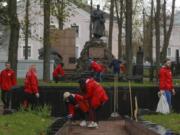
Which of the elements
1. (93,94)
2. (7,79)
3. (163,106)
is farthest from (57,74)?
(93,94)

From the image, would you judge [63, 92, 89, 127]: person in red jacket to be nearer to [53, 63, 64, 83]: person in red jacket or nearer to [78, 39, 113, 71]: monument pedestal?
[53, 63, 64, 83]: person in red jacket

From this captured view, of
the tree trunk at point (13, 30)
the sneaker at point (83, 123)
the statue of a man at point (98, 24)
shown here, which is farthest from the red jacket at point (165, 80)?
the statue of a man at point (98, 24)

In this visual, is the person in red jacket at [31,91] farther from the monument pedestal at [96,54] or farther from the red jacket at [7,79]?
the monument pedestal at [96,54]

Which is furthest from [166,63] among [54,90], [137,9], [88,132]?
[137,9]

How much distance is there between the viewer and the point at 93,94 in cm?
1666

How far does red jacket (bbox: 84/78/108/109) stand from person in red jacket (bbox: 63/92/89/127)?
0.73ft

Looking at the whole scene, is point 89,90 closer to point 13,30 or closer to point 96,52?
point 13,30

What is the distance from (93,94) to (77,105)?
0.62 meters

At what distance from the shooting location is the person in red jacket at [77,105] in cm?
1681

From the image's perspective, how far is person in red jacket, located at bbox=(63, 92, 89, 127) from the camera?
16812 millimetres

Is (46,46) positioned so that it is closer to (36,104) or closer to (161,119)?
(36,104)

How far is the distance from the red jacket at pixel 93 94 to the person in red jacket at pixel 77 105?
22cm

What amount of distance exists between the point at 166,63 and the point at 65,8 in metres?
8.26

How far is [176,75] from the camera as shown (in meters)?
53.4
